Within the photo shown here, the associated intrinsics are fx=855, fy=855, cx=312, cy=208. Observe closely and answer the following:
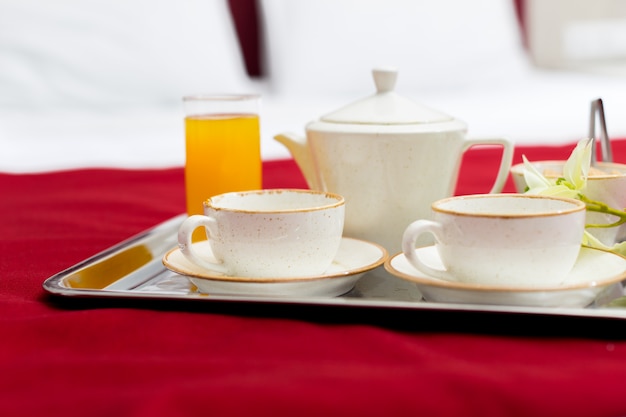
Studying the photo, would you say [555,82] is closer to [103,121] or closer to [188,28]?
[188,28]

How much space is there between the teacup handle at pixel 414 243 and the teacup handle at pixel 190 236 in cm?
15

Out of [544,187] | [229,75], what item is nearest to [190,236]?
[544,187]

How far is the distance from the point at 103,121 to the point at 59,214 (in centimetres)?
71

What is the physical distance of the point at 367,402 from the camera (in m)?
0.48

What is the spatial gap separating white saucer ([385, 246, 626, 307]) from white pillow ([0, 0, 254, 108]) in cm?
138

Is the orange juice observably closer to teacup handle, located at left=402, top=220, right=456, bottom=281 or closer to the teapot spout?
the teapot spout

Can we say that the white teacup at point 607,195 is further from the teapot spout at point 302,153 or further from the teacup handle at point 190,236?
the teacup handle at point 190,236

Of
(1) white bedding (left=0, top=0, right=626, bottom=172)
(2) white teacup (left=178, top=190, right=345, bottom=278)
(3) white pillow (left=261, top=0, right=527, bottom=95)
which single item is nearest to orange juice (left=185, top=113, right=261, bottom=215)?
(2) white teacup (left=178, top=190, right=345, bottom=278)

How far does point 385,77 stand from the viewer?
32.2 inches

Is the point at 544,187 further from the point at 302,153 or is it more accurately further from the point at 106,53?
the point at 106,53

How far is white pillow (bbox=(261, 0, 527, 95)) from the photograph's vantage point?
2246mm

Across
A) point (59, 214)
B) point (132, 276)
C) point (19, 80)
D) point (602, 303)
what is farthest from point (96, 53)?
point (602, 303)

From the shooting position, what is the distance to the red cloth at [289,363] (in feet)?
1.59

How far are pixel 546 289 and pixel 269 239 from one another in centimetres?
20
